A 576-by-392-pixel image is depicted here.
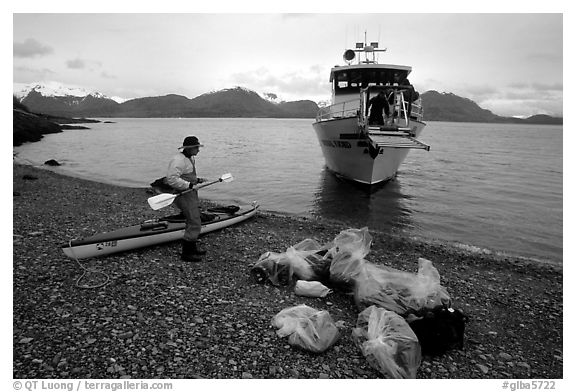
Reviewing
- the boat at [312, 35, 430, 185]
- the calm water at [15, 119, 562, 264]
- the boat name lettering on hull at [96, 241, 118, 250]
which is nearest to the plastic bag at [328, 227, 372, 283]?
the boat name lettering on hull at [96, 241, 118, 250]

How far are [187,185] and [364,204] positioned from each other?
11.1 metres

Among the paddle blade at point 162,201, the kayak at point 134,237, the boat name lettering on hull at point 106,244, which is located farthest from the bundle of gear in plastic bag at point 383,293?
the boat name lettering on hull at point 106,244

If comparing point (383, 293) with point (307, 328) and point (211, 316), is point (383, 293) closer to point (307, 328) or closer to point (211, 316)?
point (307, 328)

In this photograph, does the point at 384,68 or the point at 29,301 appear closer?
the point at 29,301

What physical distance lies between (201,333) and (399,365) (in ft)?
8.32

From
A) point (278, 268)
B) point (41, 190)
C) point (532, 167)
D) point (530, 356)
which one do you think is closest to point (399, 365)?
point (530, 356)

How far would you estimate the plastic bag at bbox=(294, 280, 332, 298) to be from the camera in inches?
236

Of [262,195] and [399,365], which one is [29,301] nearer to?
[399,365]

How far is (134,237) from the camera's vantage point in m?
7.32

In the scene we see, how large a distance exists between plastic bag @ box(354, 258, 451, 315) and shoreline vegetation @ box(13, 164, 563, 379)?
38 cm

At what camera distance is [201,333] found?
15.5ft

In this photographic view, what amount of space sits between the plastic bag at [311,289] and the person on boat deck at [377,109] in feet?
43.0

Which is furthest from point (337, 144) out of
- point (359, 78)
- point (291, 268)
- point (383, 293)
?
point (383, 293)

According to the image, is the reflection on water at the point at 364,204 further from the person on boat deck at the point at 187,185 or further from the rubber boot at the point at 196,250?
the person on boat deck at the point at 187,185
